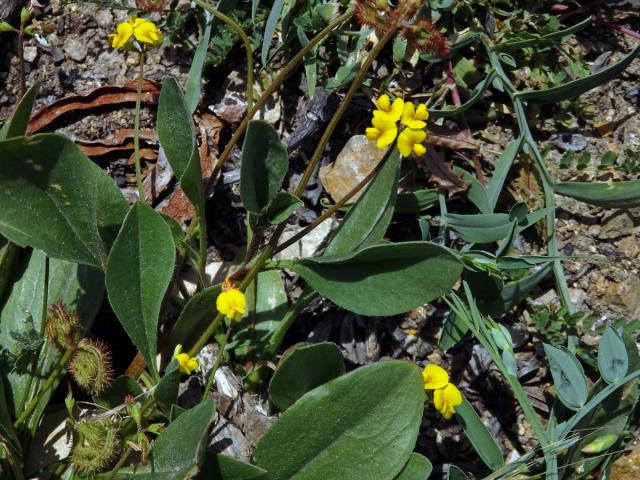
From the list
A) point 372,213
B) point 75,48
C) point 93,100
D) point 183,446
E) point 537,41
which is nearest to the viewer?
point 183,446

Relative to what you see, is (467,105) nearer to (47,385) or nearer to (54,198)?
(54,198)

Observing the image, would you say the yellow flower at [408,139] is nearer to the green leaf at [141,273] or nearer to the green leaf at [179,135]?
the green leaf at [179,135]

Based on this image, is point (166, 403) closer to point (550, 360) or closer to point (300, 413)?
point (300, 413)

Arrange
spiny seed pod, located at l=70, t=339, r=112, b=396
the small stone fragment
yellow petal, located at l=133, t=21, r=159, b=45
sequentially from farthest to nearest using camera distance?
the small stone fragment → yellow petal, located at l=133, t=21, r=159, b=45 → spiny seed pod, located at l=70, t=339, r=112, b=396

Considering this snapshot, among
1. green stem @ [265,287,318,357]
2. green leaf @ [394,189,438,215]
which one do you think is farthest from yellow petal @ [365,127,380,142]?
green stem @ [265,287,318,357]

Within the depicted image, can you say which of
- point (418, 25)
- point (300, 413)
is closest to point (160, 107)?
point (418, 25)

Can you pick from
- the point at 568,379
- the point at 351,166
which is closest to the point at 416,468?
the point at 568,379

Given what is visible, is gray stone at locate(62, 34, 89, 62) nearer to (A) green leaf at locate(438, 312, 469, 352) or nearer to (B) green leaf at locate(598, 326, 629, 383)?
(A) green leaf at locate(438, 312, 469, 352)
